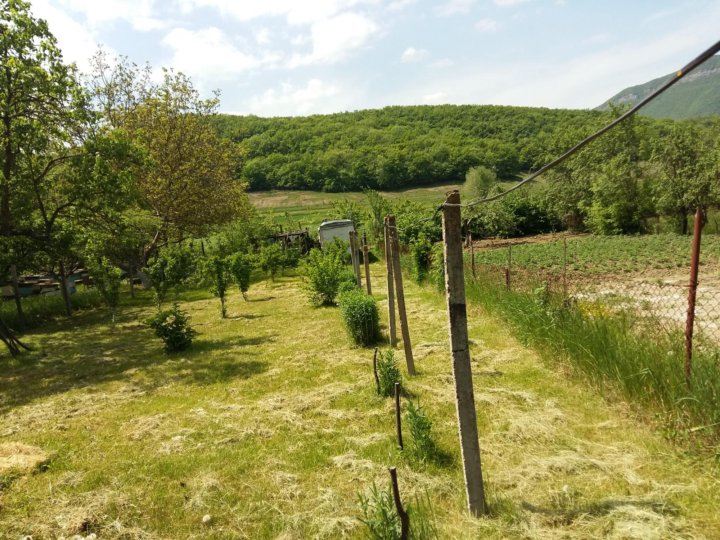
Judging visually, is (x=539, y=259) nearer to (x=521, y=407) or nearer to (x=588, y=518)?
(x=521, y=407)

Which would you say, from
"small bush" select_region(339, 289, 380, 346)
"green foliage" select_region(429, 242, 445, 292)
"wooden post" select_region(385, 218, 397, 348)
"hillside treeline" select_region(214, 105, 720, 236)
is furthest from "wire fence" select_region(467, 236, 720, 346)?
"hillside treeline" select_region(214, 105, 720, 236)

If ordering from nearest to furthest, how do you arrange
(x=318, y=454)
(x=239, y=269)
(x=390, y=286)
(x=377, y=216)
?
1. (x=318, y=454)
2. (x=390, y=286)
3. (x=239, y=269)
4. (x=377, y=216)

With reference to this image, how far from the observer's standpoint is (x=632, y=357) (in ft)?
15.0

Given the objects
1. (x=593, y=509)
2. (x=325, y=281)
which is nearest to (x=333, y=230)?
(x=325, y=281)

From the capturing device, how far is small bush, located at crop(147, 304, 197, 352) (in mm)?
9395

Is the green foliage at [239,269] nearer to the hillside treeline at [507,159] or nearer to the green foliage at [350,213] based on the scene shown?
the hillside treeline at [507,159]

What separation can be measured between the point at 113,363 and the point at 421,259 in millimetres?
9192

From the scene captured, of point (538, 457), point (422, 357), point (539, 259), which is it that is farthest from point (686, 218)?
point (538, 457)

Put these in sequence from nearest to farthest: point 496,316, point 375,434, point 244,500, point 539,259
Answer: point 244,500, point 375,434, point 496,316, point 539,259

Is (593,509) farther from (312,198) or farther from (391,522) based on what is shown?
(312,198)

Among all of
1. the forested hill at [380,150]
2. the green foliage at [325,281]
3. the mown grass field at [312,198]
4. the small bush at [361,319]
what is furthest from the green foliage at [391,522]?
the forested hill at [380,150]

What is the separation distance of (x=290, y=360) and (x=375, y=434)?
361 centimetres

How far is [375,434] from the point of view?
180 inches

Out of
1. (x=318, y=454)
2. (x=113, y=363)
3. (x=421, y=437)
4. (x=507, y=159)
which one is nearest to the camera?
(x=421, y=437)
